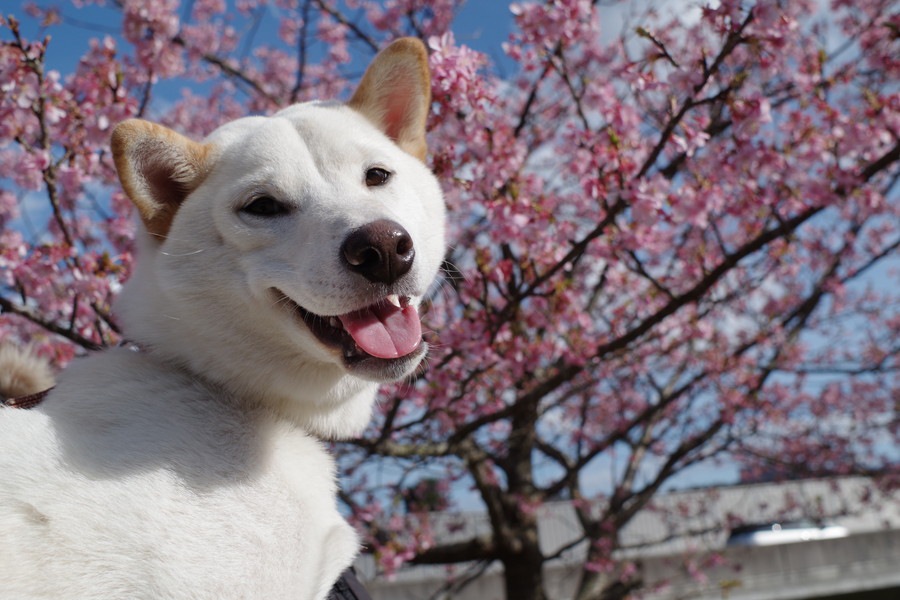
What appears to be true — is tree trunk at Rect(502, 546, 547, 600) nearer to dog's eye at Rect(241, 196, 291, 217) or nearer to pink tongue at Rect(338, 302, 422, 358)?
pink tongue at Rect(338, 302, 422, 358)

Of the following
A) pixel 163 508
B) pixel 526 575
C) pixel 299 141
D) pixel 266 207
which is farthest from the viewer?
pixel 526 575

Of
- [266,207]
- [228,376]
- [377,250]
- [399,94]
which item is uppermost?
[399,94]

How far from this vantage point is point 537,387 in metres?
4.88

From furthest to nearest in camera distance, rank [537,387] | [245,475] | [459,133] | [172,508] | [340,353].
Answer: [537,387], [459,133], [340,353], [245,475], [172,508]

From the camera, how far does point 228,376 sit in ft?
7.02

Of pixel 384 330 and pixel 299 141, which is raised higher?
pixel 299 141

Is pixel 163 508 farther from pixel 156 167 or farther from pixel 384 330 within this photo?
pixel 156 167

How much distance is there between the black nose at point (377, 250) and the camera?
2014mm

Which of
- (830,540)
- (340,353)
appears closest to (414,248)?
(340,353)

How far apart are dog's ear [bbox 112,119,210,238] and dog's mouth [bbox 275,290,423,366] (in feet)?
1.61

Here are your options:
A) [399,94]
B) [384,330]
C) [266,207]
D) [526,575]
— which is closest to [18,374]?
[266,207]

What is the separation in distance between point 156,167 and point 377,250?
79cm

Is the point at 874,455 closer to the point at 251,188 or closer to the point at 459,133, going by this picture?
the point at 459,133

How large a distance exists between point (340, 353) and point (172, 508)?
0.59 m
